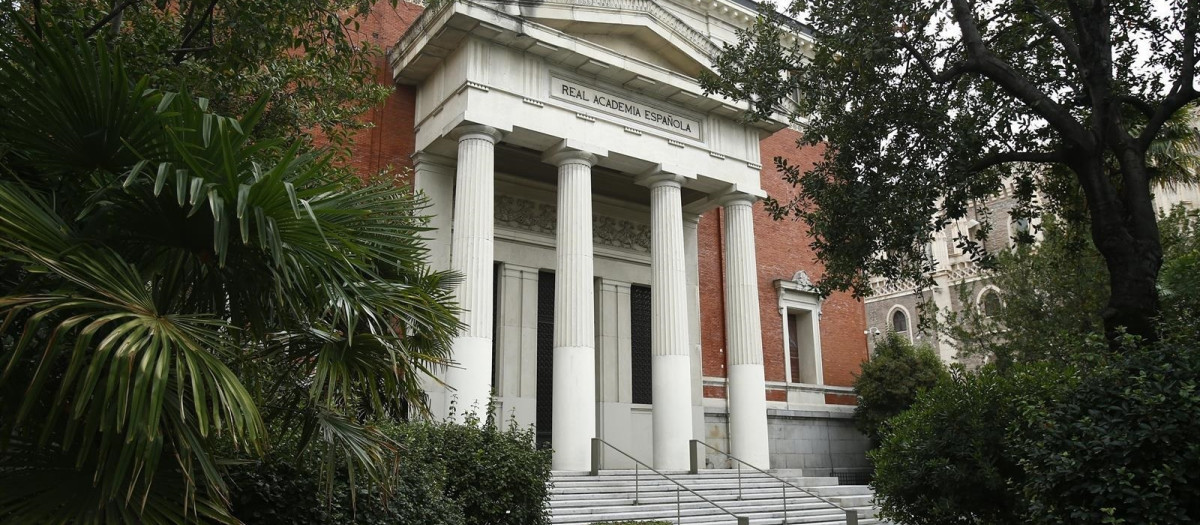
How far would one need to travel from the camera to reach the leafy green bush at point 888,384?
23781 mm

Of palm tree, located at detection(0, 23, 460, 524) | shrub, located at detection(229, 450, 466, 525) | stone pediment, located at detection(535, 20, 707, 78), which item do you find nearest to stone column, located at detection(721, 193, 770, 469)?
stone pediment, located at detection(535, 20, 707, 78)

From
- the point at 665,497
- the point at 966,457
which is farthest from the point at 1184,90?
the point at 665,497

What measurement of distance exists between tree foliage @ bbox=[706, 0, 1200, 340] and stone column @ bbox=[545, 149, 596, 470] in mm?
6020

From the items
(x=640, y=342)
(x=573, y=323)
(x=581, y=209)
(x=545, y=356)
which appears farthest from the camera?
(x=640, y=342)

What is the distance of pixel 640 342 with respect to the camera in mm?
22016

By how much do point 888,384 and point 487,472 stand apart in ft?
53.9

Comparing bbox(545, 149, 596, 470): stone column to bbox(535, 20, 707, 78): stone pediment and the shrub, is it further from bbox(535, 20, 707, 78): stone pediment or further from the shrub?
the shrub

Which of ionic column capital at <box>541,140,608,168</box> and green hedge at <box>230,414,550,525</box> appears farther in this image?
ionic column capital at <box>541,140,608,168</box>

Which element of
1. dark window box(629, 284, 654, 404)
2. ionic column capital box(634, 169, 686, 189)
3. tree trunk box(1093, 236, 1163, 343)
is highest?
ionic column capital box(634, 169, 686, 189)

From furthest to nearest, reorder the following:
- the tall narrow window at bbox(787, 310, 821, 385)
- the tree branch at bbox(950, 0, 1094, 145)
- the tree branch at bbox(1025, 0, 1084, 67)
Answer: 1. the tall narrow window at bbox(787, 310, 821, 385)
2. the tree branch at bbox(1025, 0, 1084, 67)
3. the tree branch at bbox(950, 0, 1094, 145)

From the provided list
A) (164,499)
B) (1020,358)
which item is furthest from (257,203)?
(1020,358)

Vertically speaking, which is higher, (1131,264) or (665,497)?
(1131,264)

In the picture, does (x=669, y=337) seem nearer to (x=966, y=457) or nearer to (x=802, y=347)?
(x=802, y=347)

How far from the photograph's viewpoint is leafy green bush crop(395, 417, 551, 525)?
35.1ft
